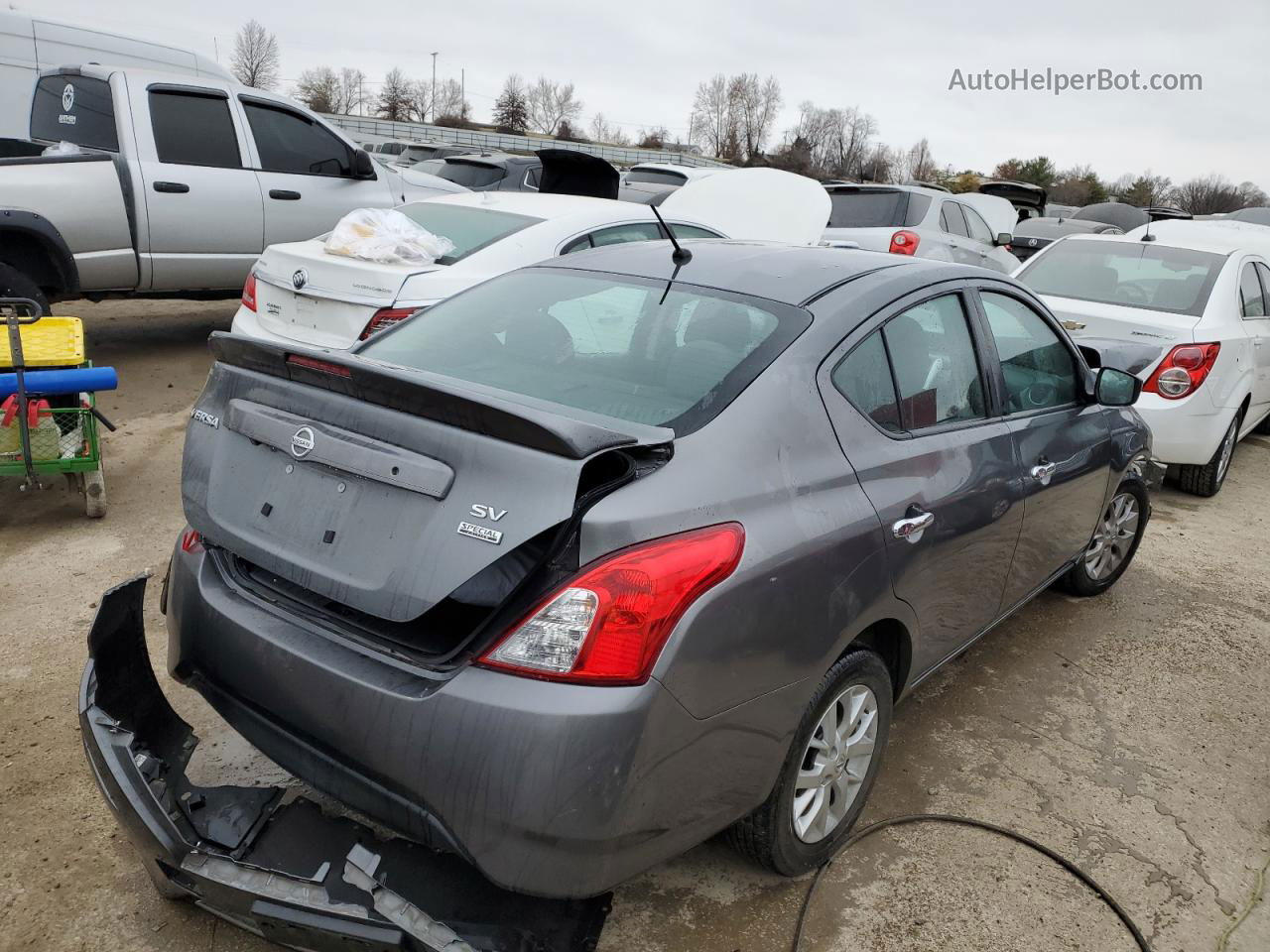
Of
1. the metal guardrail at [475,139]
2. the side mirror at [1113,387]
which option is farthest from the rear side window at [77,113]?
the metal guardrail at [475,139]

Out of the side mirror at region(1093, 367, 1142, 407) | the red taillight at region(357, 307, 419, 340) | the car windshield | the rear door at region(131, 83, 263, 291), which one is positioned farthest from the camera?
the rear door at region(131, 83, 263, 291)

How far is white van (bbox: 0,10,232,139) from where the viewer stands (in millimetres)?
10039

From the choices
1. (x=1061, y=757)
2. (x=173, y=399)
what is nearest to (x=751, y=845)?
(x=1061, y=757)

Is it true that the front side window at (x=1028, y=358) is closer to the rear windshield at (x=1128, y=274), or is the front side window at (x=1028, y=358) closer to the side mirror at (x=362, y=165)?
the rear windshield at (x=1128, y=274)

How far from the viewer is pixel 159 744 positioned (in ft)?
7.84

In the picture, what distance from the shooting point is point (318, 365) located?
2252 mm

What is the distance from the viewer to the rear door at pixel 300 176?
7793 mm

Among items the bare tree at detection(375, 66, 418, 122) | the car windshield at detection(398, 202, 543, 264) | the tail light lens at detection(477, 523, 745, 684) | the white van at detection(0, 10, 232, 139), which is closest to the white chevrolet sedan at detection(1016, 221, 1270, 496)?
the car windshield at detection(398, 202, 543, 264)

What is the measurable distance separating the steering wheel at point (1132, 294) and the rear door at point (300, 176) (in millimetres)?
5759

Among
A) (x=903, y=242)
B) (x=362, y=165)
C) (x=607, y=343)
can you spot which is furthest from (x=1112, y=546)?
(x=362, y=165)

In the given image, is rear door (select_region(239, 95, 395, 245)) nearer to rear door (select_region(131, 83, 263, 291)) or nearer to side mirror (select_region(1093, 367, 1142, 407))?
rear door (select_region(131, 83, 263, 291))

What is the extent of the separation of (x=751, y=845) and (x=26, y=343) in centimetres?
399

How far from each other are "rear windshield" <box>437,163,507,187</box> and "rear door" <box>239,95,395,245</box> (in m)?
3.59

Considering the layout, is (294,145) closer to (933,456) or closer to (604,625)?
(933,456)
